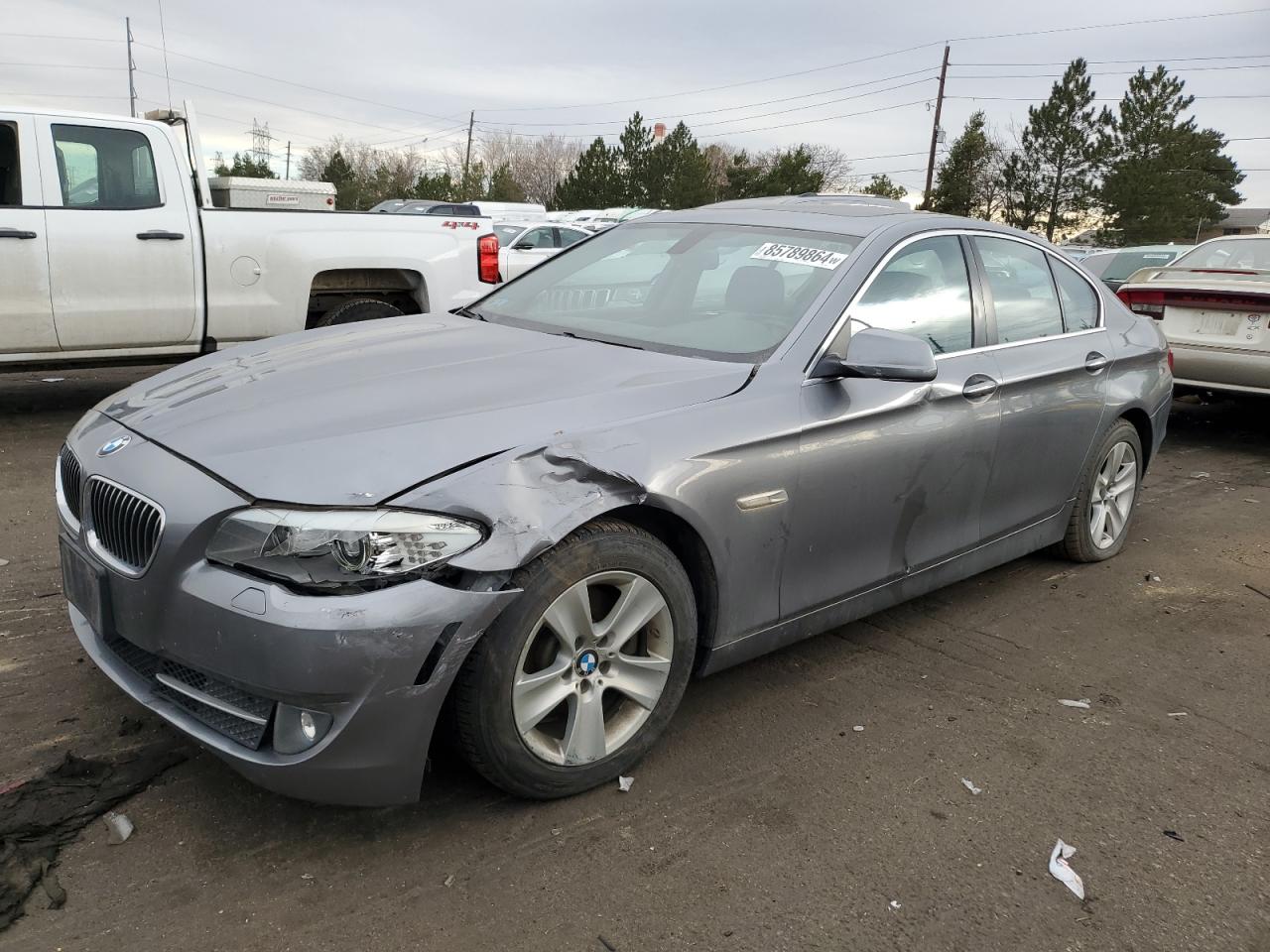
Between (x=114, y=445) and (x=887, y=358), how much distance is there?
223 centimetres

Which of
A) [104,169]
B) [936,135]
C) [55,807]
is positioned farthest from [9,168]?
[936,135]

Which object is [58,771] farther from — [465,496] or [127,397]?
[465,496]

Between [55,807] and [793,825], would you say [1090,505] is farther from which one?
[55,807]

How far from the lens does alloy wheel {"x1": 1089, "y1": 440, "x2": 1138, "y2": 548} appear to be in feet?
15.9

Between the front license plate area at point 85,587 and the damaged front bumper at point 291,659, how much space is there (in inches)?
3.8

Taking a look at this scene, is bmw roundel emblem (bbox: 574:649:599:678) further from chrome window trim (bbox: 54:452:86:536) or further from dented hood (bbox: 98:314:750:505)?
chrome window trim (bbox: 54:452:86:536)

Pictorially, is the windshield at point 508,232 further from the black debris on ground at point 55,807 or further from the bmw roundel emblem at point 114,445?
the black debris on ground at point 55,807

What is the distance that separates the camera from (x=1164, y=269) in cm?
838

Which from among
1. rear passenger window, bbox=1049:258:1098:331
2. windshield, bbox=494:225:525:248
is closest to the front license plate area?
rear passenger window, bbox=1049:258:1098:331

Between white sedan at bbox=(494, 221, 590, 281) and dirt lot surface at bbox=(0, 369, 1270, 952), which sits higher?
white sedan at bbox=(494, 221, 590, 281)

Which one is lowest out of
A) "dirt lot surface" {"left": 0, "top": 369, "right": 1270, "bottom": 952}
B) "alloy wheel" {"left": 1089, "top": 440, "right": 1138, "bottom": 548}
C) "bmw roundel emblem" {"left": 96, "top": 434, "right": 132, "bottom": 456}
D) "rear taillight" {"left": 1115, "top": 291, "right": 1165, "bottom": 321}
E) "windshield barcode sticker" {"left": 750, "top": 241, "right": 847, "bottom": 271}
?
"dirt lot surface" {"left": 0, "top": 369, "right": 1270, "bottom": 952}

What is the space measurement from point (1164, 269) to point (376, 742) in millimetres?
8098

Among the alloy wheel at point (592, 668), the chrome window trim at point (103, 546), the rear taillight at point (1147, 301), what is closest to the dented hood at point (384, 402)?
the chrome window trim at point (103, 546)

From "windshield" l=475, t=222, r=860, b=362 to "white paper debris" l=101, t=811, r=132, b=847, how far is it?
79.7 inches
